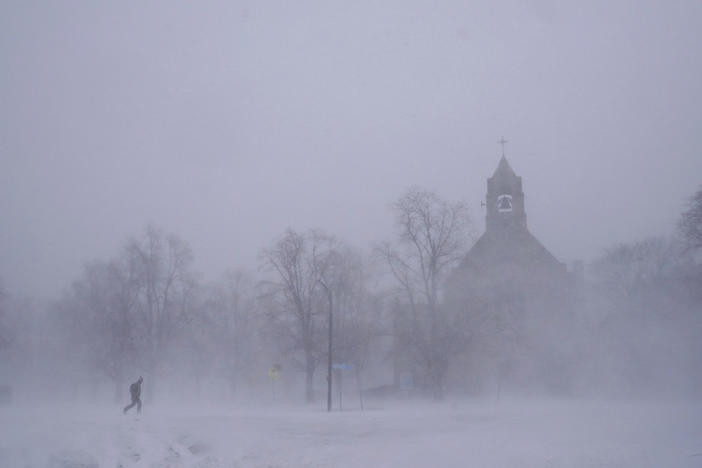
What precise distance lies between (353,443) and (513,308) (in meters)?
24.9

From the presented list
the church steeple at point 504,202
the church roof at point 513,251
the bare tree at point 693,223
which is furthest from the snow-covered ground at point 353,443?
the church steeple at point 504,202

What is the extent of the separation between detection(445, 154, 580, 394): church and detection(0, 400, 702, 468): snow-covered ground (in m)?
14.5

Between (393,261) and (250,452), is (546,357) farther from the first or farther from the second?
(250,452)

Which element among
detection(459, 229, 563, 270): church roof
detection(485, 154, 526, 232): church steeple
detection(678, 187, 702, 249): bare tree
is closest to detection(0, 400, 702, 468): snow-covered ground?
detection(678, 187, 702, 249): bare tree

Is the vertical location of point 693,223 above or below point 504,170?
below

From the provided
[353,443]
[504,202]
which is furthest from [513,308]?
[353,443]

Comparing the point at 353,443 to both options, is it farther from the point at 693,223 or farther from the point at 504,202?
the point at 504,202

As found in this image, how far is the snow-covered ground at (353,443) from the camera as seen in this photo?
14680 mm

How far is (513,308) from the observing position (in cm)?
4031

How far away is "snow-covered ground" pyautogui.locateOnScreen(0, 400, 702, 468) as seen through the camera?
14680 millimetres

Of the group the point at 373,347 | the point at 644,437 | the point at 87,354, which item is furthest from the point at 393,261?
the point at 87,354

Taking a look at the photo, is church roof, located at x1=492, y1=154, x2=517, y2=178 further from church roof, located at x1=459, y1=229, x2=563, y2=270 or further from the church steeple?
church roof, located at x1=459, y1=229, x2=563, y2=270

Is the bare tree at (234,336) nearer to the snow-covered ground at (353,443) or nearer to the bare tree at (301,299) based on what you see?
the bare tree at (301,299)

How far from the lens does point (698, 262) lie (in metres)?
33.8
